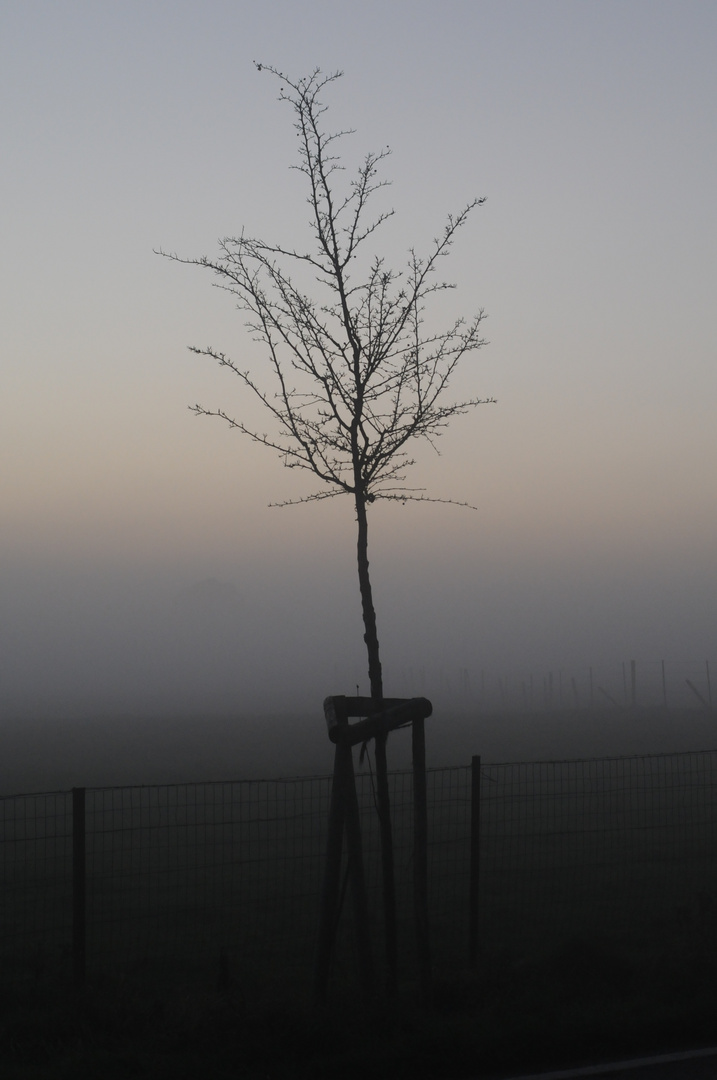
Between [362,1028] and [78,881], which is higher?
[78,881]

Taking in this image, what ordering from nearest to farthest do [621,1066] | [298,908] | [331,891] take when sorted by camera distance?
[621,1066] < [331,891] < [298,908]

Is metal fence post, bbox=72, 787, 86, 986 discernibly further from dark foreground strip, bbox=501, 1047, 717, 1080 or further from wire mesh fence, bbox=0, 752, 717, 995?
dark foreground strip, bbox=501, 1047, 717, 1080

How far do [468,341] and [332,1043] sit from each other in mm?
5087

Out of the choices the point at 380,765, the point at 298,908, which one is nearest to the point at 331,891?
the point at 380,765

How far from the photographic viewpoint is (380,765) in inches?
271

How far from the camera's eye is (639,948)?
8438 mm

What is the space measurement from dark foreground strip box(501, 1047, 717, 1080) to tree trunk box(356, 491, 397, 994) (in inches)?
56.3

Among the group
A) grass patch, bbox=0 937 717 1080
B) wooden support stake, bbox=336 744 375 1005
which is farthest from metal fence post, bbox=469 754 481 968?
wooden support stake, bbox=336 744 375 1005

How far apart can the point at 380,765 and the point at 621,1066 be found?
240 centimetres

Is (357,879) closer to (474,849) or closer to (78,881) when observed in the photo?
(78,881)

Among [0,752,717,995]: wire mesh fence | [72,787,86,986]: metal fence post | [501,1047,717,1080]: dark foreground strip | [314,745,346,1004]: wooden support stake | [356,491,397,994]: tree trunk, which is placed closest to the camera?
[501,1047,717,1080]: dark foreground strip

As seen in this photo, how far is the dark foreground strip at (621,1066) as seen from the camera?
18.2 feet

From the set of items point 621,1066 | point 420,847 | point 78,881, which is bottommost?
point 621,1066

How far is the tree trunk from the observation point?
682cm
